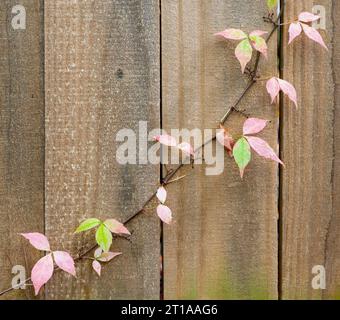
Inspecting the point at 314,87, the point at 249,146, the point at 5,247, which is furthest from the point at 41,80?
the point at 314,87

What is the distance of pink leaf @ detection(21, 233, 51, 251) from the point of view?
1.36 meters

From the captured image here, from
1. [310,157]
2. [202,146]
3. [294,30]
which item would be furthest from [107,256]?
[294,30]

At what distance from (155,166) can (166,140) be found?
0.08m

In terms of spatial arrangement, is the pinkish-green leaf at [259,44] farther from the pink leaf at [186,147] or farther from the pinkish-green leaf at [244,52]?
the pink leaf at [186,147]

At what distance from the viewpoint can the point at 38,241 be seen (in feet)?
4.49

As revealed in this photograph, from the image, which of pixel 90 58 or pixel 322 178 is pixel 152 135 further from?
pixel 322 178

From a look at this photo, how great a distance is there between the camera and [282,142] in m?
1.44

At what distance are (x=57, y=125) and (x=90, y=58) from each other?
0.67 ft

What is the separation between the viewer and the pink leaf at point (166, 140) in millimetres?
1387

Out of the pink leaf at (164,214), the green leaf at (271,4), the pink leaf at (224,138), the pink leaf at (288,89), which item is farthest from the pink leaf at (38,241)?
the green leaf at (271,4)

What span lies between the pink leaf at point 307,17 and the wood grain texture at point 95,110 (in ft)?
1.30

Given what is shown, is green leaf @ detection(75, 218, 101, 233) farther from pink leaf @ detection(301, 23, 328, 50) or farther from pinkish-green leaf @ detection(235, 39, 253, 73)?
pink leaf @ detection(301, 23, 328, 50)

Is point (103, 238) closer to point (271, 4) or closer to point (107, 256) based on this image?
point (107, 256)
